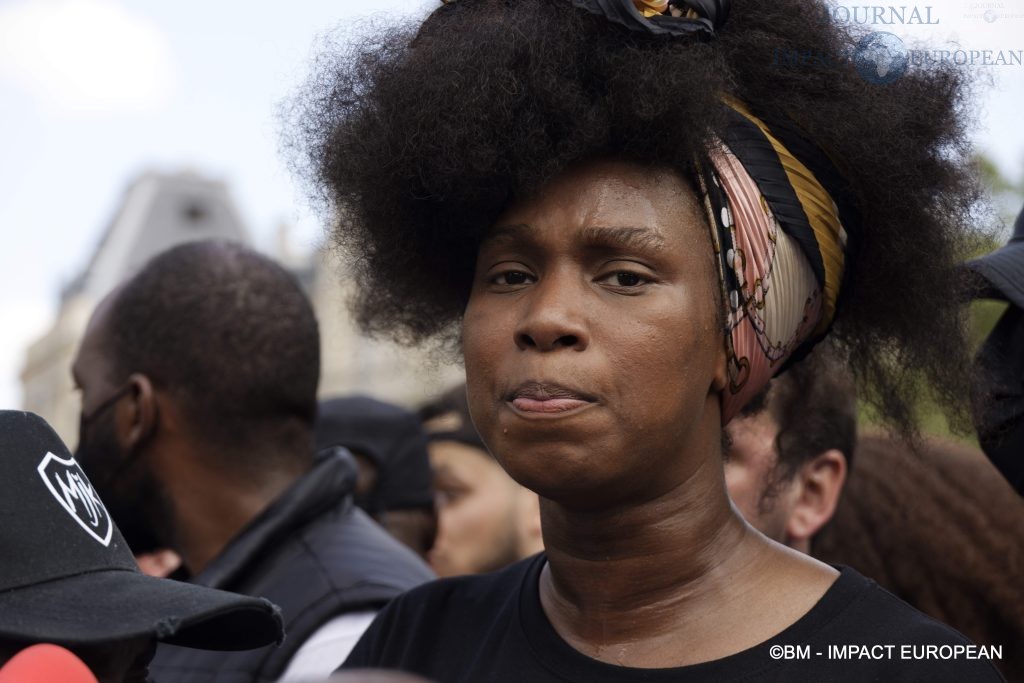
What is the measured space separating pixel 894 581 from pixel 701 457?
6.20ft

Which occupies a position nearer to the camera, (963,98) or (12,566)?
(12,566)

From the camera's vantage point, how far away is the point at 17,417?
2.01 metres

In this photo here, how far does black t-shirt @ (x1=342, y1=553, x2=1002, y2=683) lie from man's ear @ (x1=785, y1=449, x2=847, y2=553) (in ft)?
4.31

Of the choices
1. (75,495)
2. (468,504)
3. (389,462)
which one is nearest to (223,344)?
(75,495)

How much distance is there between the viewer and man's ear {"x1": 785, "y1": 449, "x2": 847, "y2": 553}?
11.9 feet

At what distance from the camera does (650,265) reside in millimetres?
2154

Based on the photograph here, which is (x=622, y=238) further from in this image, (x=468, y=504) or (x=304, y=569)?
(x=468, y=504)

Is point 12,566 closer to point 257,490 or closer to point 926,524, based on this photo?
point 257,490

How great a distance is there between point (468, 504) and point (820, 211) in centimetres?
438

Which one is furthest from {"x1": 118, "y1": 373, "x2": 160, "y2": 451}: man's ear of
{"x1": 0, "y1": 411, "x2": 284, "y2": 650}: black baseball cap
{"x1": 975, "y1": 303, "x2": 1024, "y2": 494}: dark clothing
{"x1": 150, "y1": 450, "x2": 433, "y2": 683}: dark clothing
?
{"x1": 975, "y1": 303, "x2": 1024, "y2": 494}: dark clothing

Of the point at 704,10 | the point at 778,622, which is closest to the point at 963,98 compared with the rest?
the point at 704,10

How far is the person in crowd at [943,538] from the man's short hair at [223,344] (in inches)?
67.1

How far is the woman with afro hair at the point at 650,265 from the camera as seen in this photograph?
6.89ft

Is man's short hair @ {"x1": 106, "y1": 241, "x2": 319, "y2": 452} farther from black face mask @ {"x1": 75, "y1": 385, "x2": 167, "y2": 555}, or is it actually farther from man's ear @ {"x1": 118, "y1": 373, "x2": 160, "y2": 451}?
black face mask @ {"x1": 75, "y1": 385, "x2": 167, "y2": 555}
